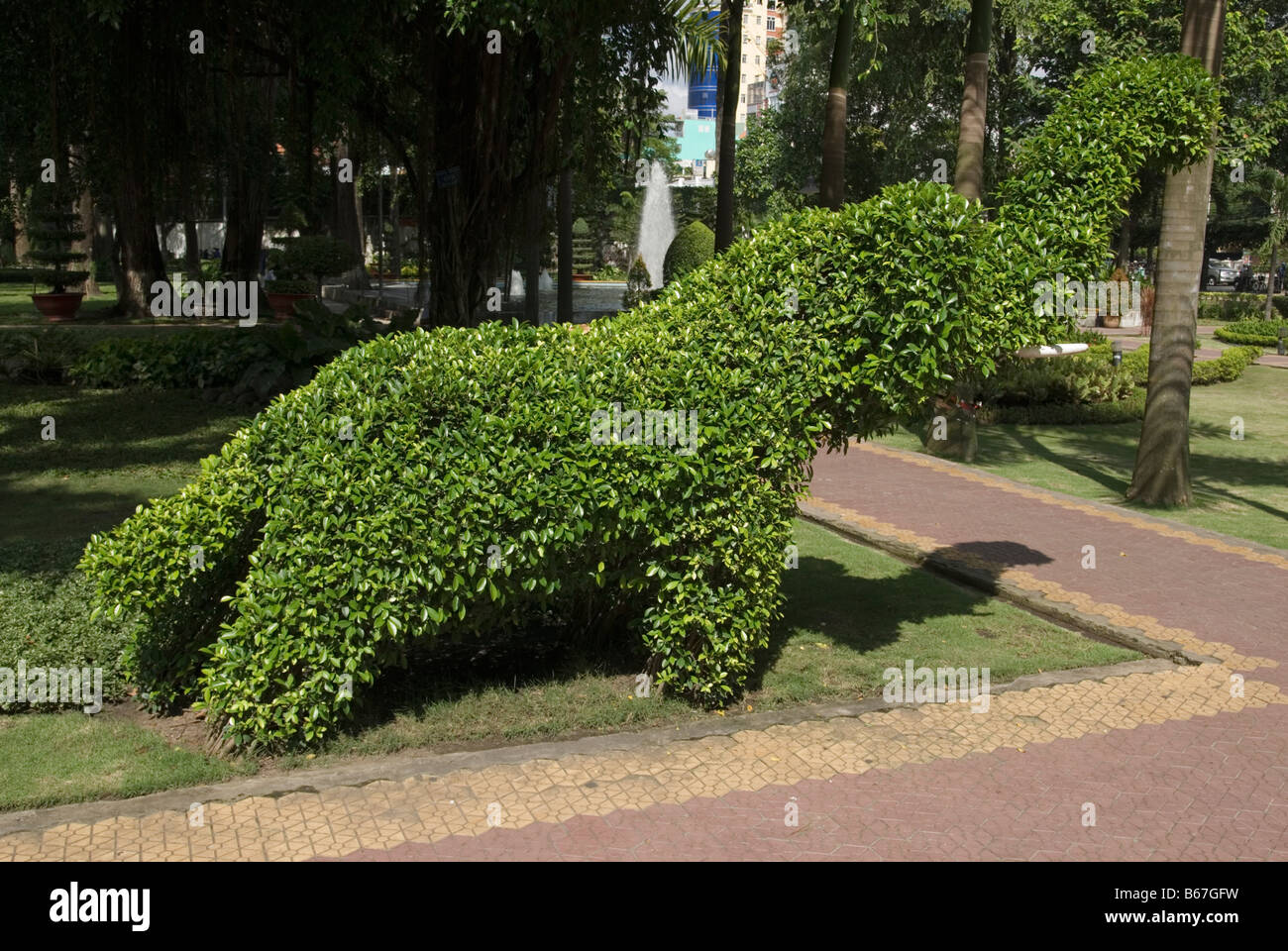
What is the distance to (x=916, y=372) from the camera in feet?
21.5

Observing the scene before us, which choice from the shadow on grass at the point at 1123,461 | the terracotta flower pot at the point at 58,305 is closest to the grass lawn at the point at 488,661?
the shadow on grass at the point at 1123,461

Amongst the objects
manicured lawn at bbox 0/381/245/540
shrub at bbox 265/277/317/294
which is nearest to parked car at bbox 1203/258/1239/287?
shrub at bbox 265/277/317/294

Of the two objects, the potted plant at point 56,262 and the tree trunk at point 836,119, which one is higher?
the tree trunk at point 836,119

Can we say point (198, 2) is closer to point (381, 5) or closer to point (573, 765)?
point (381, 5)

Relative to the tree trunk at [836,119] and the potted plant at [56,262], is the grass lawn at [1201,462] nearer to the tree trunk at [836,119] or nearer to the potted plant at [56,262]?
the tree trunk at [836,119]

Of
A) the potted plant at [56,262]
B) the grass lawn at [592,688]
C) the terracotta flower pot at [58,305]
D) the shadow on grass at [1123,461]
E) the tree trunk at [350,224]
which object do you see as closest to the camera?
the grass lawn at [592,688]

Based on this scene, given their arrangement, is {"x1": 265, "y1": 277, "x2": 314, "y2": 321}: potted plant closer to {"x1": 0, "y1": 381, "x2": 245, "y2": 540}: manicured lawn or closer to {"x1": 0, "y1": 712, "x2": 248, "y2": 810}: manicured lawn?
{"x1": 0, "y1": 381, "x2": 245, "y2": 540}: manicured lawn

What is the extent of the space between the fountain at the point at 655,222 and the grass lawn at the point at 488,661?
48.0 m

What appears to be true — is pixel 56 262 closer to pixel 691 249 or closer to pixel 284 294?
pixel 284 294

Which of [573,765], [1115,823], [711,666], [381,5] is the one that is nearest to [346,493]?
[573,765]

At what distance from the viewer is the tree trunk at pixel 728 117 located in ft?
66.7

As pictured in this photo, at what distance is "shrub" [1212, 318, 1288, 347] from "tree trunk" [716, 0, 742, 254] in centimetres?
1950

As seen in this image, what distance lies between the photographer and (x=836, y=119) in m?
17.2

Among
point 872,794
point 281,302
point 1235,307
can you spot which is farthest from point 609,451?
point 1235,307
